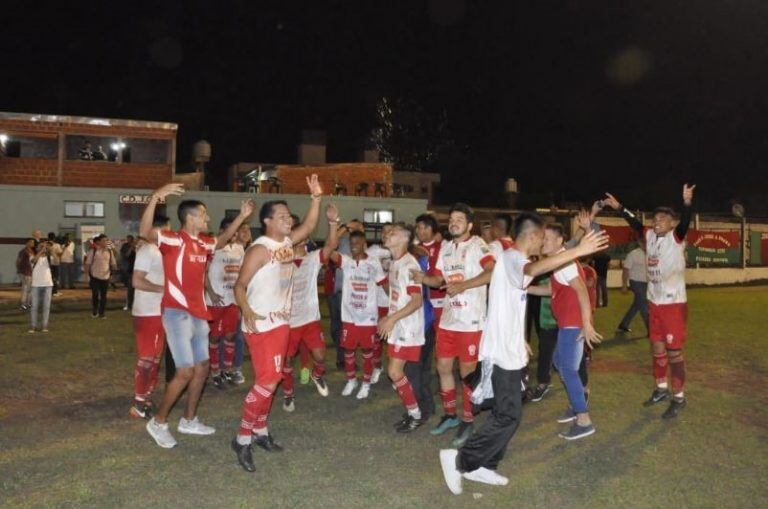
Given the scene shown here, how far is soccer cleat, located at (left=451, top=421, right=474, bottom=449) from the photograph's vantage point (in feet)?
21.0

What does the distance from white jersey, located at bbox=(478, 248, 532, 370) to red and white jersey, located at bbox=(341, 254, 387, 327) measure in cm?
323

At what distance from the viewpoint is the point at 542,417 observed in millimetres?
7426

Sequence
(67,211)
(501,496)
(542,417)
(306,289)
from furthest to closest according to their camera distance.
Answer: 1. (67,211)
2. (306,289)
3. (542,417)
4. (501,496)

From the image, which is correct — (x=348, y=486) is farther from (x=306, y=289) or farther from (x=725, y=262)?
(x=725, y=262)

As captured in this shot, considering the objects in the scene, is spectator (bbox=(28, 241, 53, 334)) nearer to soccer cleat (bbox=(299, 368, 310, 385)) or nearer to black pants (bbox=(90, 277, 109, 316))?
black pants (bbox=(90, 277, 109, 316))

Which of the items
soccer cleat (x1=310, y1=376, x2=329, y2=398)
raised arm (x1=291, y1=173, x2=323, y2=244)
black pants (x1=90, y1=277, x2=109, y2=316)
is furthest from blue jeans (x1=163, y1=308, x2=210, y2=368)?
black pants (x1=90, y1=277, x2=109, y2=316)

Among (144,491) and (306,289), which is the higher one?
(306,289)

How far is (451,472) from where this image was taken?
17.1 ft

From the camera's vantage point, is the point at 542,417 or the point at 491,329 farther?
the point at 542,417

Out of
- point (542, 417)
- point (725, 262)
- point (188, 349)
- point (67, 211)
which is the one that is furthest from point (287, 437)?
point (725, 262)

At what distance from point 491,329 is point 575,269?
1607mm

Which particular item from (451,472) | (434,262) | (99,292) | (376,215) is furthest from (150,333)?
(376,215)

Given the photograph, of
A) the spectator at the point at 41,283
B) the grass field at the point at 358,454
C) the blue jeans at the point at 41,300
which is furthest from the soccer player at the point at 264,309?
the blue jeans at the point at 41,300

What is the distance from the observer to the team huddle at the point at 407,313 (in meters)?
5.26
